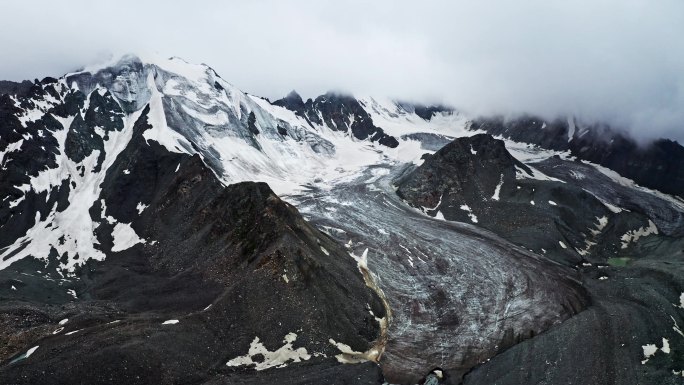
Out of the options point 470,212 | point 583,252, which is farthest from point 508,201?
point 583,252

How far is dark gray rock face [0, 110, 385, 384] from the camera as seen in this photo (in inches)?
1515

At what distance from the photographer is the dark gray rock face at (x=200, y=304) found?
38.5m

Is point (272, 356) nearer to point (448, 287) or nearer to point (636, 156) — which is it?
point (448, 287)

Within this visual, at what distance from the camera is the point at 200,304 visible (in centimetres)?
4981

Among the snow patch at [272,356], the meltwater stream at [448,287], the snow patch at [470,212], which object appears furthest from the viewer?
the snow patch at [470,212]

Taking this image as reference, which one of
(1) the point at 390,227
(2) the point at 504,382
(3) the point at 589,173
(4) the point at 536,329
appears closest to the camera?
(2) the point at 504,382

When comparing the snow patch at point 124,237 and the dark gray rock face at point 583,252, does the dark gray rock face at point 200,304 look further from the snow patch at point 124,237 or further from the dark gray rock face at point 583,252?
the dark gray rock face at point 583,252

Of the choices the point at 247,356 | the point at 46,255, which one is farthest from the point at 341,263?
the point at 46,255

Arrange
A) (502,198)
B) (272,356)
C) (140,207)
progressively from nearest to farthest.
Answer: (272,356) < (140,207) < (502,198)

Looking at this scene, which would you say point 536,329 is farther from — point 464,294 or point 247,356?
point 247,356

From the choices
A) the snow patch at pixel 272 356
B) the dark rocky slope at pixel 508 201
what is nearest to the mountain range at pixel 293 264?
the snow patch at pixel 272 356

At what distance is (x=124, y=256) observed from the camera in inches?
2793

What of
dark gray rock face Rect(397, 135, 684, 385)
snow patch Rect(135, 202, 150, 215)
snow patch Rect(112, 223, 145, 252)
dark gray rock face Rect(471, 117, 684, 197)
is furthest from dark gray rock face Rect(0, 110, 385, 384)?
dark gray rock face Rect(471, 117, 684, 197)

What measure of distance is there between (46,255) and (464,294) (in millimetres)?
64305
